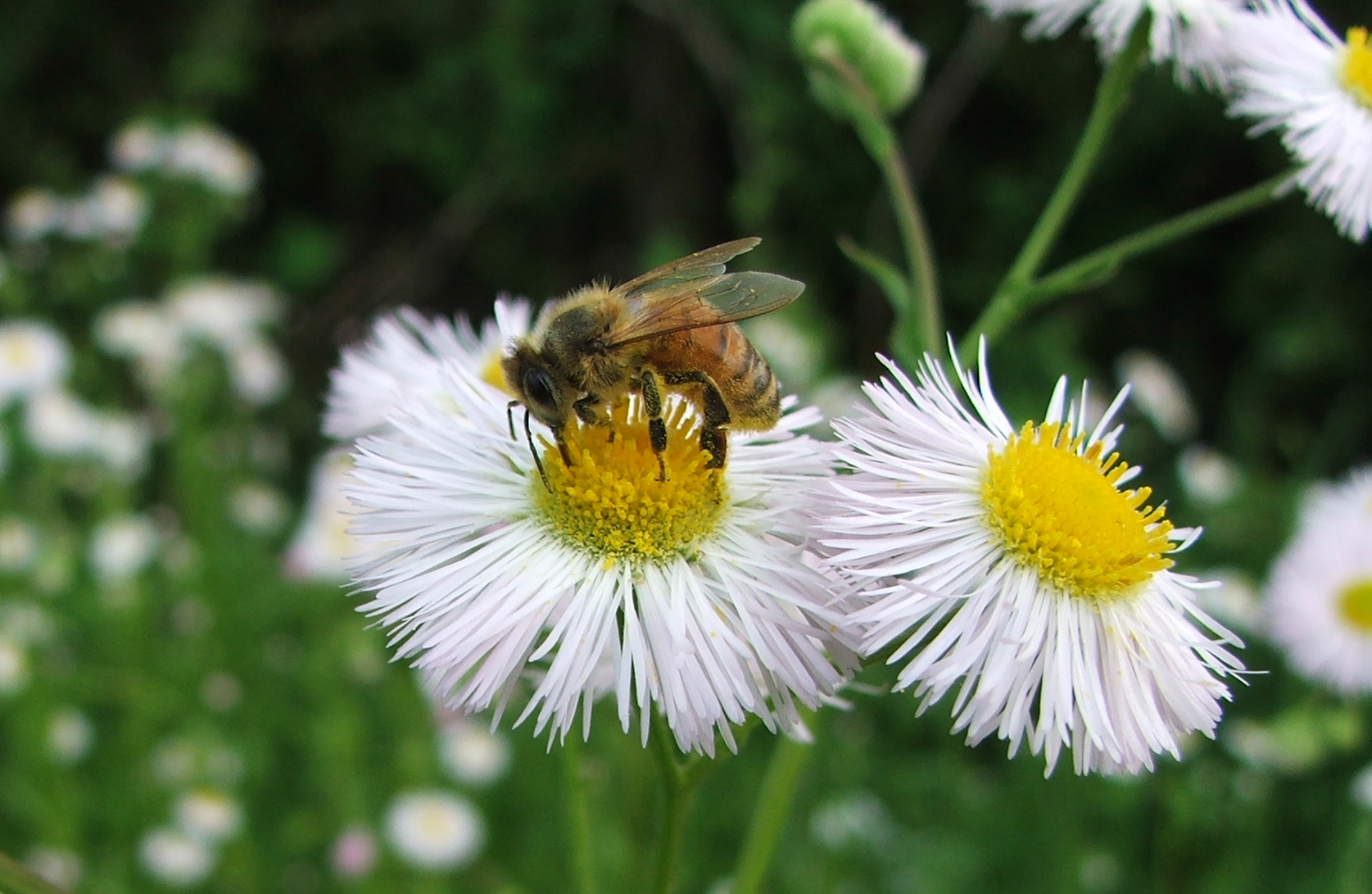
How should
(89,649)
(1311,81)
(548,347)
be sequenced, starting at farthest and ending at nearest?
(89,649), (1311,81), (548,347)

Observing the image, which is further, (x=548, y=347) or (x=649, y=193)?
(x=649, y=193)

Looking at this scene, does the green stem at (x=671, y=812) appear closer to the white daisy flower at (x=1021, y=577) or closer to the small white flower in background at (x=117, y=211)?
the white daisy flower at (x=1021, y=577)

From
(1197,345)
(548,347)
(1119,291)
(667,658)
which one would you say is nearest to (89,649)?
(548,347)

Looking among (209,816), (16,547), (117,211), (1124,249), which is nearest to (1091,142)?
(1124,249)

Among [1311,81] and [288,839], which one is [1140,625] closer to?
[1311,81]

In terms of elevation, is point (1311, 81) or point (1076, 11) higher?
point (1076, 11)

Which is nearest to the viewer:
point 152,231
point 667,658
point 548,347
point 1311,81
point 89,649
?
point 667,658

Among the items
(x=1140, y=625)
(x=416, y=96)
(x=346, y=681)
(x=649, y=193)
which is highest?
(x=416, y=96)

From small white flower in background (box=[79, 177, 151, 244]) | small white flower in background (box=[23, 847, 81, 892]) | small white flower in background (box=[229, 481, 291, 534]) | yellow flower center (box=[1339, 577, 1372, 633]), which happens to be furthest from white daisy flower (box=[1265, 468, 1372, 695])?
small white flower in background (box=[79, 177, 151, 244])
